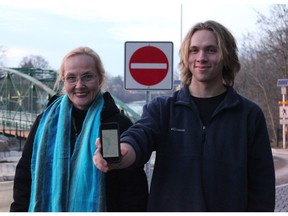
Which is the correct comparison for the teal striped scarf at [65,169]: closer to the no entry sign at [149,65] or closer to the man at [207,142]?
the man at [207,142]

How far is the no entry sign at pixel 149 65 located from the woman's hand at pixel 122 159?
3914mm

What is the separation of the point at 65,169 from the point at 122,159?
570mm

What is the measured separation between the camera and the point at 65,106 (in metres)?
2.44

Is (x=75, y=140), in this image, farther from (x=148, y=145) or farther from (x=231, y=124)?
(x=231, y=124)

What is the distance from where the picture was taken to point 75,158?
2324 mm

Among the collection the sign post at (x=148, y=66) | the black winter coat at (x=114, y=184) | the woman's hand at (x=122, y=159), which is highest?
the sign post at (x=148, y=66)

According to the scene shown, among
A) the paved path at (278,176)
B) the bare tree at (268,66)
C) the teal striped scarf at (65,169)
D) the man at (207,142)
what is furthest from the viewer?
the bare tree at (268,66)

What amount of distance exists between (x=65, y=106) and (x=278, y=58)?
28.6 metres

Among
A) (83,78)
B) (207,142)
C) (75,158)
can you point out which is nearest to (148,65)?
(83,78)

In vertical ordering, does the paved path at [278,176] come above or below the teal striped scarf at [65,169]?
below

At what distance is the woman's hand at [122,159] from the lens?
1.81m

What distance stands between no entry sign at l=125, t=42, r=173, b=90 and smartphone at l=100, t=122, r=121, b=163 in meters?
3.99

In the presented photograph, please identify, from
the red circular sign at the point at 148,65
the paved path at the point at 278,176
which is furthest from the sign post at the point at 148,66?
the paved path at the point at 278,176

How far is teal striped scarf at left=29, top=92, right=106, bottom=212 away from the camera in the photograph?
227cm
